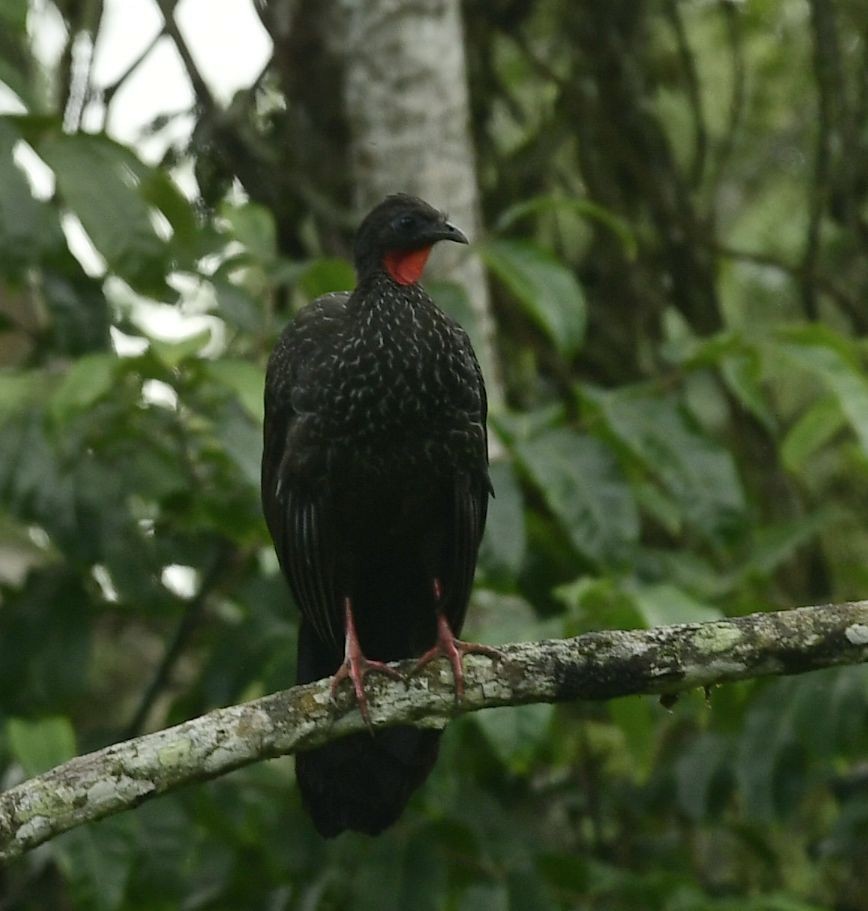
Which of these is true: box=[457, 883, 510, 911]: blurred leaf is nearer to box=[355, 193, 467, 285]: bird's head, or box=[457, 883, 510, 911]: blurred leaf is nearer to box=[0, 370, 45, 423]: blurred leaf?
box=[355, 193, 467, 285]: bird's head

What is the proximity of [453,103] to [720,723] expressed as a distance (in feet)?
6.36

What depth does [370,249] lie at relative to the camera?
12.1ft

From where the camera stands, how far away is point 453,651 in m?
3.14

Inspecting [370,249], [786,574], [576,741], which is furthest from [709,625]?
[786,574]

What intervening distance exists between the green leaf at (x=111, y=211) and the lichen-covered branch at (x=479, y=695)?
121cm

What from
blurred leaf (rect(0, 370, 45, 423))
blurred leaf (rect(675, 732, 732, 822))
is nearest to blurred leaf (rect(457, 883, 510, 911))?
blurred leaf (rect(675, 732, 732, 822))

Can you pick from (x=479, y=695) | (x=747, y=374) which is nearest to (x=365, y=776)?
(x=479, y=695)

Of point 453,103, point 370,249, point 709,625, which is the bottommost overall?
point 709,625

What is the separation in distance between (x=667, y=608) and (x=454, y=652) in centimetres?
54

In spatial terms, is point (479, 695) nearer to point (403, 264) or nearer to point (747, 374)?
point (403, 264)

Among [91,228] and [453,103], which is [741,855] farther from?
[91,228]

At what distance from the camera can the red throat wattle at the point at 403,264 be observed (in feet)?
12.0

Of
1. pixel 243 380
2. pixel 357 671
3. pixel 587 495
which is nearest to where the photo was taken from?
pixel 357 671

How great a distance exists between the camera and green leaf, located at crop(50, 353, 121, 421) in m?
3.38
